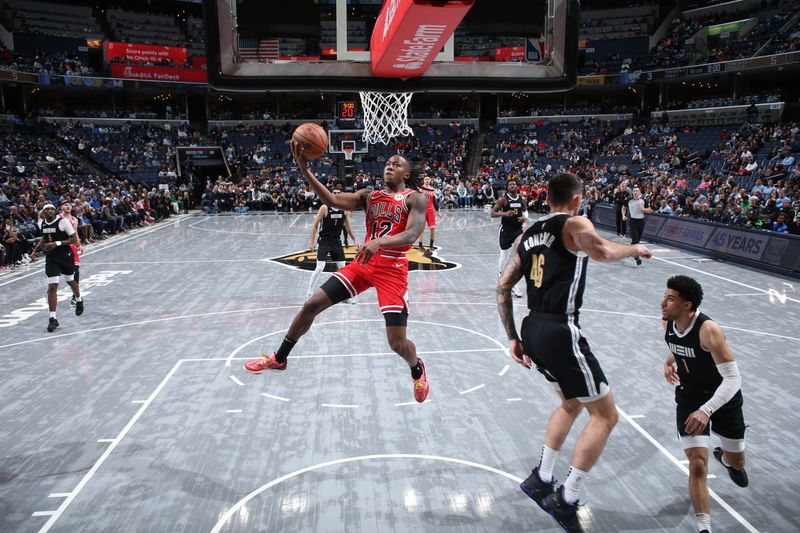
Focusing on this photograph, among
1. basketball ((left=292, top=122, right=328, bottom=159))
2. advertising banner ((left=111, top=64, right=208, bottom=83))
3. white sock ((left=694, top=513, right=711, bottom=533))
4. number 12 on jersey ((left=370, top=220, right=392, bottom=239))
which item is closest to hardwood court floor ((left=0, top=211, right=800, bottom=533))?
white sock ((left=694, top=513, right=711, bottom=533))

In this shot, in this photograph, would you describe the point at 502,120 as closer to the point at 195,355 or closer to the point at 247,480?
the point at 195,355

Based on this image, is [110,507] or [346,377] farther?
[346,377]

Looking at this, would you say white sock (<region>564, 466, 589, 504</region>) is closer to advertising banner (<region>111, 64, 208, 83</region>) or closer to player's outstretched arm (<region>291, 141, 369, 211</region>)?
player's outstretched arm (<region>291, 141, 369, 211</region>)

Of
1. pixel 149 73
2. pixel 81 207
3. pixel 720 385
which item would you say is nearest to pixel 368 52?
pixel 720 385

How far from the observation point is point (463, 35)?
28.7ft

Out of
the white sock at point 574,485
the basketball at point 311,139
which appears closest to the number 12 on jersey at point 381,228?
the basketball at point 311,139

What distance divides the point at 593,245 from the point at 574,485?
1493 millimetres

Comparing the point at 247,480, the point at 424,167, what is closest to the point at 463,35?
the point at 247,480

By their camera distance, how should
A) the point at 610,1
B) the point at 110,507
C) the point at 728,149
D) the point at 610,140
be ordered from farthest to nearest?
the point at 610,1, the point at 610,140, the point at 728,149, the point at 110,507

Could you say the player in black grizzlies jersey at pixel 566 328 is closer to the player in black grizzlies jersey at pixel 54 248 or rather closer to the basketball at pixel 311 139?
the basketball at pixel 311 139

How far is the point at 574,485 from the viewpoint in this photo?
3.75 m

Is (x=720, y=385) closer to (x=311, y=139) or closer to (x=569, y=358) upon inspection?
(x=569, y=358)

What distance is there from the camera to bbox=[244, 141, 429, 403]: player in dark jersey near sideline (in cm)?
489

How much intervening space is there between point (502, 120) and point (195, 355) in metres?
35.5
